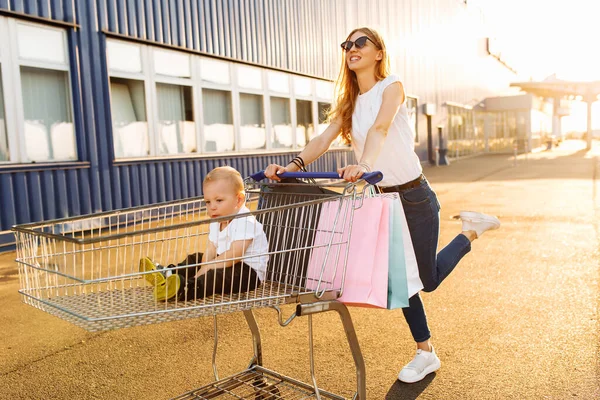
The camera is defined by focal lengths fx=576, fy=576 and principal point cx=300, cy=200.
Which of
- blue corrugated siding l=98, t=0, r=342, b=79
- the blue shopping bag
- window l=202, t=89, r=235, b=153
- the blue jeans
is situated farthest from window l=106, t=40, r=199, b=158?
the blue shopping bag

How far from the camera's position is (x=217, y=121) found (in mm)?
12508

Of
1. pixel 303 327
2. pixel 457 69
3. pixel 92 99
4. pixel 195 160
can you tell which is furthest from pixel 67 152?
pixel 457 69

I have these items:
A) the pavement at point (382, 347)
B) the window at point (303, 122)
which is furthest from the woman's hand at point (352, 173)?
the window at point (303, 122)

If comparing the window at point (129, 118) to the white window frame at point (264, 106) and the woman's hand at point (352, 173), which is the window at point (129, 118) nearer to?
the white window frame at point (264, 106)

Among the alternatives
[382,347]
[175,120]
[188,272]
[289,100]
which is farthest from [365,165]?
[289,100]

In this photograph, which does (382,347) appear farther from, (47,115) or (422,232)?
(47,115)

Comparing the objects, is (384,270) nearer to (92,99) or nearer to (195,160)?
(92,99)

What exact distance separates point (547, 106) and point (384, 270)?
200ft

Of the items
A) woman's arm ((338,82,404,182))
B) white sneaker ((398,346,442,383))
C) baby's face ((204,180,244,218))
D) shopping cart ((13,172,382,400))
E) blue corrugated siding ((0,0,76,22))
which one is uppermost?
blue corrugated siding ((0,0,76,22))

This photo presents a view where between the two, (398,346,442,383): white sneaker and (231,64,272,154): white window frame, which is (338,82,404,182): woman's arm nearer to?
(398,346,442,383): white sneaker

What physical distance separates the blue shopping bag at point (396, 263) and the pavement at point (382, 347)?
766mm

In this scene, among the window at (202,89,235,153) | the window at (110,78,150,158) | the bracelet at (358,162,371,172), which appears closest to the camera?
the bracelet at (358,162,371,172)

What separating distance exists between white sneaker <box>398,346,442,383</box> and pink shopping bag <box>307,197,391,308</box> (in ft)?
2.80

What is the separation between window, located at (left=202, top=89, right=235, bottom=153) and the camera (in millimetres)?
12164
